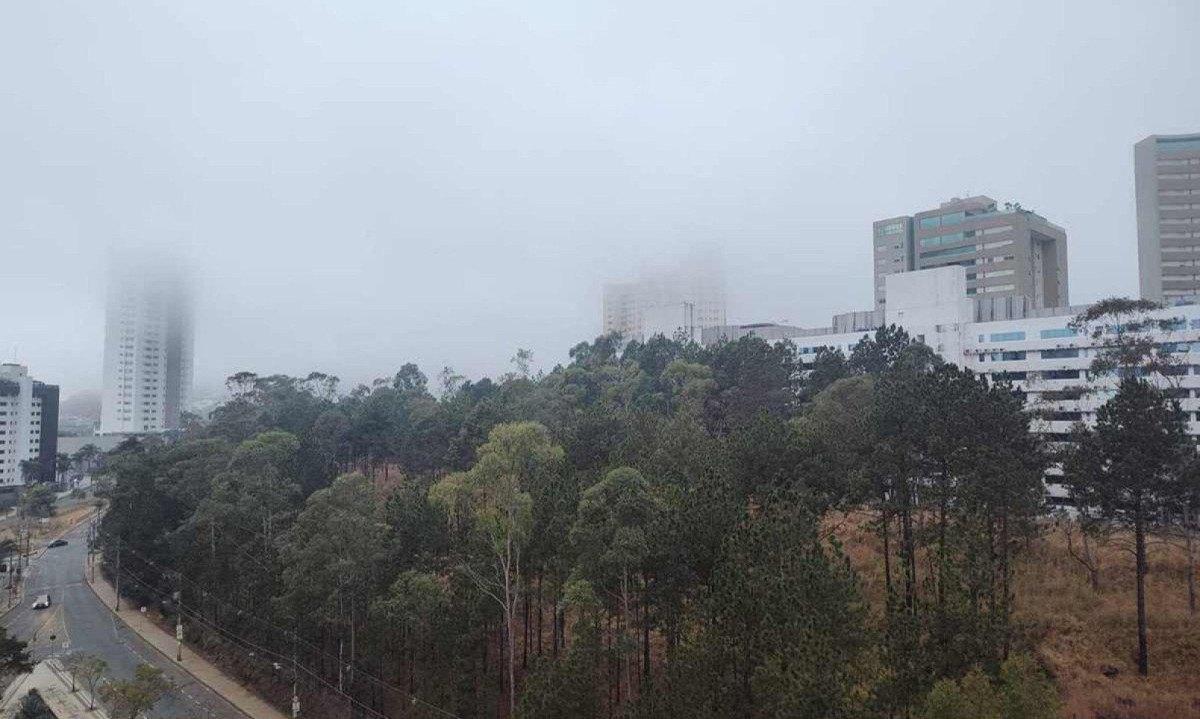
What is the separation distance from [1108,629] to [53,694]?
47938 mm

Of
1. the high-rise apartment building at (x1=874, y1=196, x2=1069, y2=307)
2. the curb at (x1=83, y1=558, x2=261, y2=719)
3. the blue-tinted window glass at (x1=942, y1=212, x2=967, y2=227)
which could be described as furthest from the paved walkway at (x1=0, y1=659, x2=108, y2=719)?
the blue-tinted window glass at (x1=942, y1=212, x2=967, y2=227)

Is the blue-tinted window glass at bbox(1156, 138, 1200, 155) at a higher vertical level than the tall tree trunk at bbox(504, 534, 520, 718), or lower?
higher

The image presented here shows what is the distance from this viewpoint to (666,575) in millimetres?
23969

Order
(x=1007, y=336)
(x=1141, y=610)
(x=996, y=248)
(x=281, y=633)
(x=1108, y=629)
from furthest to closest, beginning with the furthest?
(x=996, y=248), (x=1007, y=336), (x=281, y=633), (x=1108, y=629), (x=1141, y=610)

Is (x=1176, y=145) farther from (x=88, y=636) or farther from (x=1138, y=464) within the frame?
(x=88, y=636)

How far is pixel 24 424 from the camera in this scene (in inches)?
3989

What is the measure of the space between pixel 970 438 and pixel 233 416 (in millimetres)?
74339

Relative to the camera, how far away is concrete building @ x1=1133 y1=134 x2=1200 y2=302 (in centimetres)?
9400

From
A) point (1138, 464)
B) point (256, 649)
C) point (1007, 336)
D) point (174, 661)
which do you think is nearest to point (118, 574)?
point (174, 661)

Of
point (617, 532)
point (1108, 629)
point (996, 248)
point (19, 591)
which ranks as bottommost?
point (19, 591)

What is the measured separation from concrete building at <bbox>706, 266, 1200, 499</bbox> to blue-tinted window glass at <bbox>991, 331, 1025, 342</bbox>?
0.27 ft

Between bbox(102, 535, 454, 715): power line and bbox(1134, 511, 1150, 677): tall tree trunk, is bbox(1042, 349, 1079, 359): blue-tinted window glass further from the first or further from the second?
bbox(102, 535, 454, 715): power line

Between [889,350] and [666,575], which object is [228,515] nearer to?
[666,575]

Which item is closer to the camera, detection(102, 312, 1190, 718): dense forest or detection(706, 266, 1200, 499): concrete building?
detection(102, 312, 1190, 718): dense forest
